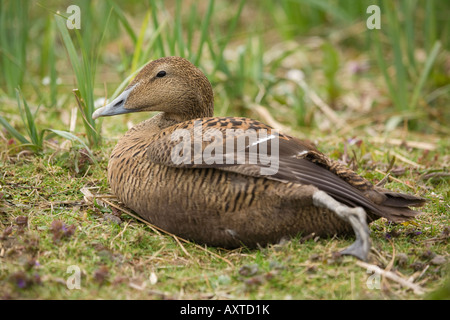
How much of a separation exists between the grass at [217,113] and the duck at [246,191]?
4.3 inches

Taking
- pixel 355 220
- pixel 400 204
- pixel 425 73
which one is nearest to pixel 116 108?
pixel 355 220

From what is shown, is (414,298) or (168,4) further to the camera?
(168,4)

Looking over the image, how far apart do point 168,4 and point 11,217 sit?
663 cm

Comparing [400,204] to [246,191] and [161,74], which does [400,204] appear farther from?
[161,74]

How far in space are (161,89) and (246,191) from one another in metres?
1.03

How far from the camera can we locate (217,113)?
5453 mm

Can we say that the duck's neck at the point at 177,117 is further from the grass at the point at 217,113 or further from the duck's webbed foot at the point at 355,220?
the duck's webbed foot at the point at 355,220

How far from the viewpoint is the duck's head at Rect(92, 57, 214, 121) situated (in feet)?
11.4

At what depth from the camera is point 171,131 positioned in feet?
10.4

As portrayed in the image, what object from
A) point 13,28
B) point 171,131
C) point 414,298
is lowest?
point 414,298

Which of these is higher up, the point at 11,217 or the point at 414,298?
the point at 11,217

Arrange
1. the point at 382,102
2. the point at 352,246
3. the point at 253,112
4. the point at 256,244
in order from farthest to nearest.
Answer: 1. the point at 382,102
2. the point at 253,112
3. the point at 256,244
4. the point at 352,246
